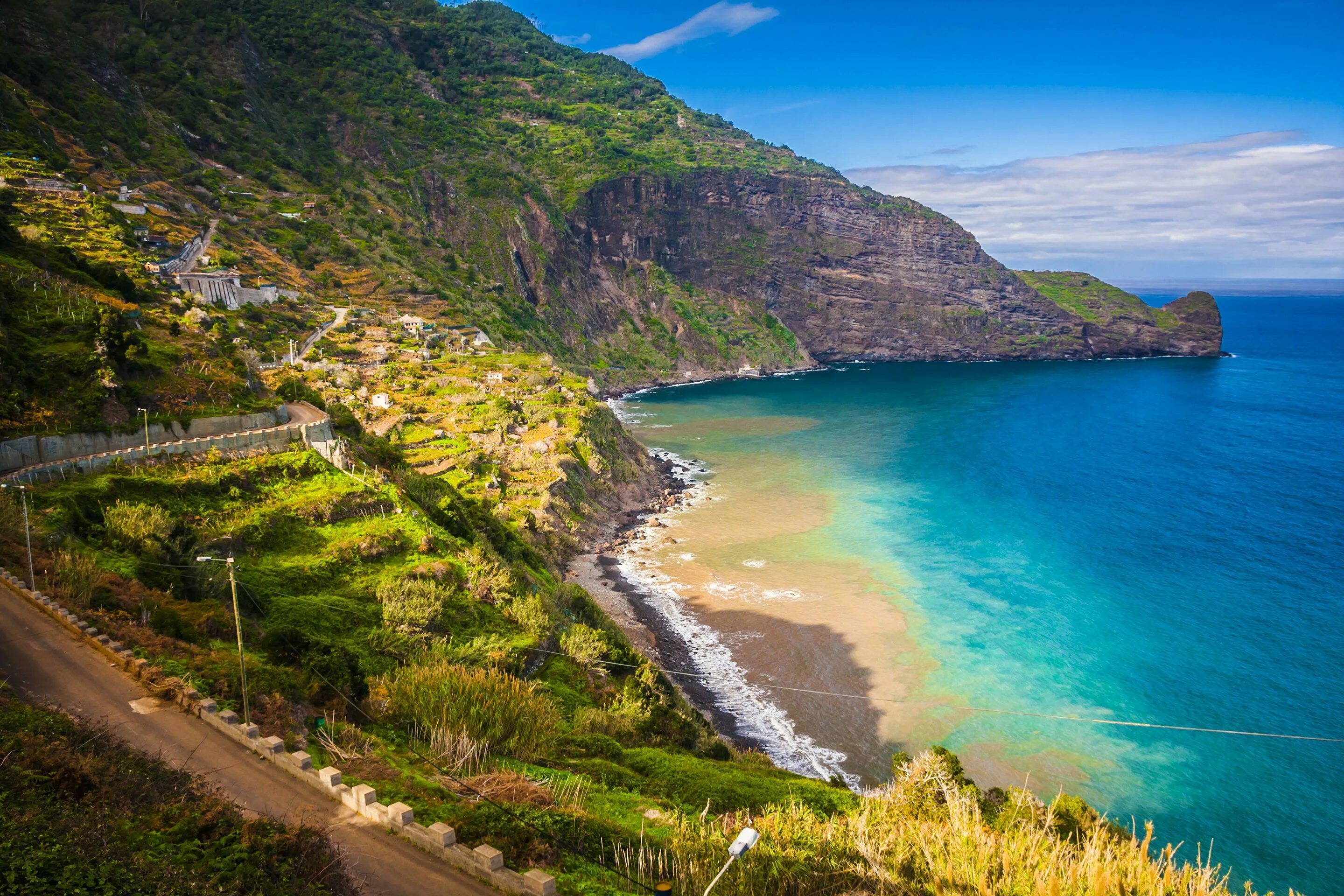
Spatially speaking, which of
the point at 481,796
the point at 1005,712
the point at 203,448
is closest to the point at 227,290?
the point at 203,448

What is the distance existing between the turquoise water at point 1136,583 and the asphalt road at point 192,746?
2985cm

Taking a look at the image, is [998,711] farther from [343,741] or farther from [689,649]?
[343,741]

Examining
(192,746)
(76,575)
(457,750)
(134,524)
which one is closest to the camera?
(192,746)

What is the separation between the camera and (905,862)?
15.6 metres

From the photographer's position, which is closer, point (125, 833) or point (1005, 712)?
point (125, 833)

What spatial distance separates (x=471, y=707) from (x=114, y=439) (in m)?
25.5

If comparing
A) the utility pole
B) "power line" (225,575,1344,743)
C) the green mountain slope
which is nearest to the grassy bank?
"power line" (225,575,1344,743)

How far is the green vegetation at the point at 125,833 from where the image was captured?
10.8 metres

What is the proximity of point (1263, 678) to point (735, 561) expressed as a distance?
117 ft

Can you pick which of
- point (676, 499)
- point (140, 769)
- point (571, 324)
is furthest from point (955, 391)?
point (140, 769)

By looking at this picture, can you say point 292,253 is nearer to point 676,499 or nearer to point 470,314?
point 470,314

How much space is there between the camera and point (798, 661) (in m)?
48.2

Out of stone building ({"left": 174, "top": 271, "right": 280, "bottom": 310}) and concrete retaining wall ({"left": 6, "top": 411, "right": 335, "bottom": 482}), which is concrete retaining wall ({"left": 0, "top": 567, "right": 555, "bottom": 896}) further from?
stone building ({"left": 174, "top": 271, "right": 280, "bottom": 310})

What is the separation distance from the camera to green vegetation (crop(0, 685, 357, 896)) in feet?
35.5
